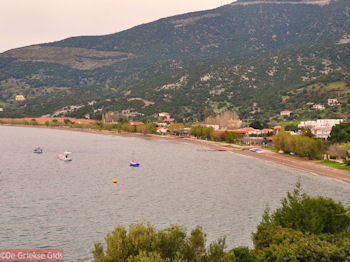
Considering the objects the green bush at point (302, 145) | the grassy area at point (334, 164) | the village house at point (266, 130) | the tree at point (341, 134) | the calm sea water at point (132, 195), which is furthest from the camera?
the village house at point (266, 130)

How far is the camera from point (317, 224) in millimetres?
39938

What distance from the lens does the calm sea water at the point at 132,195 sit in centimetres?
5119

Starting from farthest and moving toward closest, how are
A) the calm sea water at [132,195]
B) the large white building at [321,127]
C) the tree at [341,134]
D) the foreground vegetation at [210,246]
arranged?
the large white building at [321,127] → the tree at [341,134] → the calm sea water at [132,195] → the foreground vegetation at [210,246]

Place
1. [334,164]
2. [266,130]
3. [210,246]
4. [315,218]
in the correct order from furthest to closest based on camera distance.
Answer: [266,130] → [334,164] → [315,218] → [210,246]

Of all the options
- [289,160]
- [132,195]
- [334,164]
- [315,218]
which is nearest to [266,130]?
[289,160]

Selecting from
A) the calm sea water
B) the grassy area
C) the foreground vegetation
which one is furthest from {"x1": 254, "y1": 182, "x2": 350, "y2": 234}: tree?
the grassy area

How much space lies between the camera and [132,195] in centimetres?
7419

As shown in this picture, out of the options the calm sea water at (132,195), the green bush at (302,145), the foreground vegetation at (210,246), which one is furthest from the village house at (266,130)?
the foreground vegetation at (210,246)

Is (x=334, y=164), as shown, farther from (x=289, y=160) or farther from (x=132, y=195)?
(x=132, y=195)

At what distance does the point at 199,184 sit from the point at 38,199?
3443cm

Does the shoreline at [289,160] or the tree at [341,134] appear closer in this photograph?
the shoreline at [289,160]

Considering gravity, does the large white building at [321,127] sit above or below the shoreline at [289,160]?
above

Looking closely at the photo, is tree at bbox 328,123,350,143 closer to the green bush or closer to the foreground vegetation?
the green bush

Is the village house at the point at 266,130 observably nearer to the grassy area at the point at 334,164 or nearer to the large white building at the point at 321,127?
the large white building at the point at 321,127
